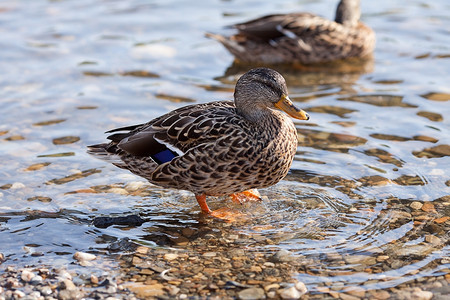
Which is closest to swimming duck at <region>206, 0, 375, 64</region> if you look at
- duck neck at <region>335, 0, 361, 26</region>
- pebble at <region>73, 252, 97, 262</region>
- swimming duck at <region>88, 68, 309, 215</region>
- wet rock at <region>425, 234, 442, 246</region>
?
duck neck at <region>335, 0, 361, 26</region>

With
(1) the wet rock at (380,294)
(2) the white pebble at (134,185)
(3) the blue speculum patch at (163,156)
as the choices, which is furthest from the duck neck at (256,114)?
(1) the wet rock at (380,294)

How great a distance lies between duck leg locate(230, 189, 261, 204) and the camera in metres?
7.41

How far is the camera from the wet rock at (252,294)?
221 inches

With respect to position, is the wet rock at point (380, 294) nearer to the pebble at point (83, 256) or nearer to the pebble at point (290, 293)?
the pebble at point (290, 293)

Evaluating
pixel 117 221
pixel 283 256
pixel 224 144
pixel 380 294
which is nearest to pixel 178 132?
pixel 224 144

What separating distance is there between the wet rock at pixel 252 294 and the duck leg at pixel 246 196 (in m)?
1.79

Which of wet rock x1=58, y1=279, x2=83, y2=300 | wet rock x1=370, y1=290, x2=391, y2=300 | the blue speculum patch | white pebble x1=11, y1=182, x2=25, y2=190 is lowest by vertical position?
wet rock x1=58, y1=279, x2=83, y2=300

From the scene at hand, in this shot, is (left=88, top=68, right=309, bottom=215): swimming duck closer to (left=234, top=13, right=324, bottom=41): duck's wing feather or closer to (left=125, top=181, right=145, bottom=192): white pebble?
(left=125, top=181, right=145, bottom=192): white pebble

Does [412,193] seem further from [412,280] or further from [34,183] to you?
[34,183]

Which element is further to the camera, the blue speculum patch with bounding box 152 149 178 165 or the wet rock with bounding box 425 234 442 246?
the blue speculum patch with bounding box 152 149 178 165

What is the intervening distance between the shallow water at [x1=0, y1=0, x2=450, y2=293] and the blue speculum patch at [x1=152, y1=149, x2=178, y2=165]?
0.53m

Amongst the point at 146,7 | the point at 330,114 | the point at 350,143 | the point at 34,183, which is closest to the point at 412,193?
the point at 350,143

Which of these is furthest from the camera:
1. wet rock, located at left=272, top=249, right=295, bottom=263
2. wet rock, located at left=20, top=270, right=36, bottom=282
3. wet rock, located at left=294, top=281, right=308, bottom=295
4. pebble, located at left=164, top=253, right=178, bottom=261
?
pebble, located at left=164, top=253, right=178, bottom=261

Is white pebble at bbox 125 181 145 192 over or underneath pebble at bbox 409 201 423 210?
underneath
